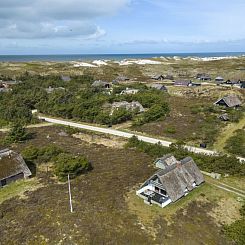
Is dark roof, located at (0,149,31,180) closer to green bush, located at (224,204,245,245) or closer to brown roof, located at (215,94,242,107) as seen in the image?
green bush, located at (224,204,245,245)

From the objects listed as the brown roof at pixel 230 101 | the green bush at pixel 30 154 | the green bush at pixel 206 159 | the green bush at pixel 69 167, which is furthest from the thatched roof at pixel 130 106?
the green bush at pixel 69 167

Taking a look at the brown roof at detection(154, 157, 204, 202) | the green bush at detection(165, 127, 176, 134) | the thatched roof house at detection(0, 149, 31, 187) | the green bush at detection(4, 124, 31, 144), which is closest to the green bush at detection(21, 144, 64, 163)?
the thatched roof house at detection(0, 149, 31, 187)

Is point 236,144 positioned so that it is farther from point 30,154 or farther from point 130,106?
point 30,154

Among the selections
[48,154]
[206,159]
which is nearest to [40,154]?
[48,154]

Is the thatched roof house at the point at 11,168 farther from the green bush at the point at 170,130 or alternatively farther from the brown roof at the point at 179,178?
the green bush at the point at 170,130

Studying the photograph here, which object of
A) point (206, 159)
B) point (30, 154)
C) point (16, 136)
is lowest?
point (206, 159)

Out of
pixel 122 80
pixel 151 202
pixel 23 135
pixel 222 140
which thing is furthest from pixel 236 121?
pixel 122 80
